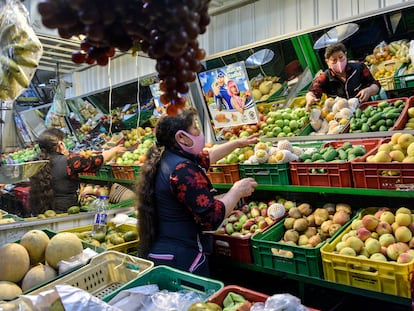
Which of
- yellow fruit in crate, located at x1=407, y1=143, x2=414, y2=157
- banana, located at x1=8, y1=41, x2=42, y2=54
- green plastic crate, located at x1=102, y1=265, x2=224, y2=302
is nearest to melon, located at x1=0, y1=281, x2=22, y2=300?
green plastic crate, located at x1=102, y1=265, x2=224, y2=302

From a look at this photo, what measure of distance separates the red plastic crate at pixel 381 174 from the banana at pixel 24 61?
6.27 feet

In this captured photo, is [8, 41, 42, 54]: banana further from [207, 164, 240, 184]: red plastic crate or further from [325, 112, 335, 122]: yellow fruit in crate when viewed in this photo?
[325, 112, 335, 122]: yellow fruit in crate

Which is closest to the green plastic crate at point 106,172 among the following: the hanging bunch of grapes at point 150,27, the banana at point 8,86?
the banana at point 8,86

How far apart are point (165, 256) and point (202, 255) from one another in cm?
25

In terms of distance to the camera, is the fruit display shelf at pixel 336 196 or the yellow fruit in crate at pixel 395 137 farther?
the yellow fruit in crate at pixel 395 137

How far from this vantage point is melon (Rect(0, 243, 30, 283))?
176 centimetres

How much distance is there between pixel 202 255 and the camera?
2.37 metres

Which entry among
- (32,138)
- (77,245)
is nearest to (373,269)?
(77,245)

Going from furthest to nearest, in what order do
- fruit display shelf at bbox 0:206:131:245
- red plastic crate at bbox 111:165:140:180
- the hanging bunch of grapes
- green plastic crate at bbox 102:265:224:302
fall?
1. red plastic crate at bbox 111:165:140:180
2. fruit display shelf at bbox 0:206:131:245
3. green plastic crate at bbox 102:265:224:302
4. the hanging bunch of grapes

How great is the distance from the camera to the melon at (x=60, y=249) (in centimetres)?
192

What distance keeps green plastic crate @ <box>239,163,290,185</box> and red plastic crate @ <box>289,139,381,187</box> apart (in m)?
0.05

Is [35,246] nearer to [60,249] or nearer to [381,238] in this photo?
[60,249]

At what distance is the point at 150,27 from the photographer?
73 cm

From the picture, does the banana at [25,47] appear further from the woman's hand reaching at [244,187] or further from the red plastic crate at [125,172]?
the red plastic crate at [125,172]
